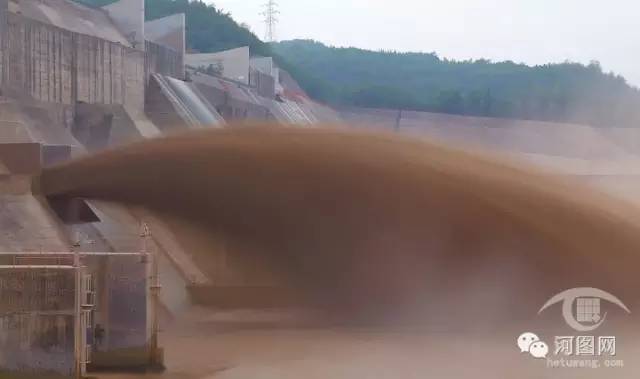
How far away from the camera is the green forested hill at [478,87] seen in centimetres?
6100

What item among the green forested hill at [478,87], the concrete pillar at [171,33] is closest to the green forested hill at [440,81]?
the green forested hill at [478,87]

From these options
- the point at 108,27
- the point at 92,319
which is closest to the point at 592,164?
the point at 108,27

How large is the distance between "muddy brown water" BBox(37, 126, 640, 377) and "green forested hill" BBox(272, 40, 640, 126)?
149ft

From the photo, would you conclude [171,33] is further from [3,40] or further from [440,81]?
[440,81]

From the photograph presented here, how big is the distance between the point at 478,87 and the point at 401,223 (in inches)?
2827

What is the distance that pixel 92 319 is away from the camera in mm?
9711

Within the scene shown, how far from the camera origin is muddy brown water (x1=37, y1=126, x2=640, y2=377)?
31.9 feet

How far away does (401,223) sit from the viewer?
35.0 feet

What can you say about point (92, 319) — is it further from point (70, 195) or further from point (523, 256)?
point (523, 256)

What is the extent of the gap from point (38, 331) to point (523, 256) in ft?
20.9

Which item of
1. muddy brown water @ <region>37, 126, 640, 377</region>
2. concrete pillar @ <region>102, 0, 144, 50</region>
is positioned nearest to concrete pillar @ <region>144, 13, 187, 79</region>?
concrete pillar @ <region>102, 0, 144, 50</region>

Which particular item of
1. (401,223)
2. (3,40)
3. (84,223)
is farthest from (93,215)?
(401,223)

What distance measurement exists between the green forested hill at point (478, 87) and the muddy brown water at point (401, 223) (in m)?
45.4

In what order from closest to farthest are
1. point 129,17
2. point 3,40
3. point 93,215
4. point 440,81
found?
point 93,215, point 3,40, point 129,17, point 440,81
